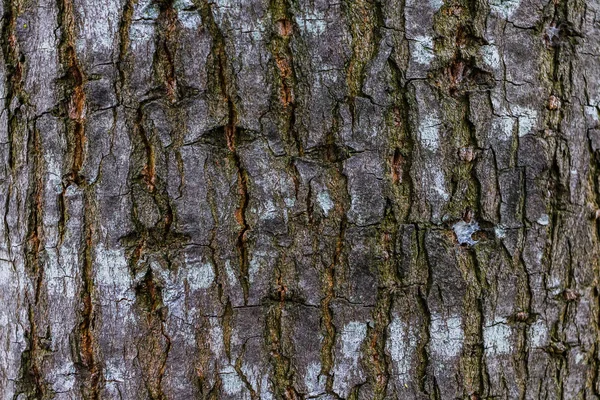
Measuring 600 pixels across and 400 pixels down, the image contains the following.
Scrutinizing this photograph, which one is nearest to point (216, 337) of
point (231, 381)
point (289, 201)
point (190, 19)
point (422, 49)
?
point (231, 381)

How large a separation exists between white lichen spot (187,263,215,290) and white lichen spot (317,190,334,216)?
1.03 ft

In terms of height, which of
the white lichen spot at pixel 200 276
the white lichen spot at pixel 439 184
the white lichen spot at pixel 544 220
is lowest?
the white lichen spot at pixel 200 276

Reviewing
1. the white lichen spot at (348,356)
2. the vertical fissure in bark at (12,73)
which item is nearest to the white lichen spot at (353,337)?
the white lichen spot at (348,356)

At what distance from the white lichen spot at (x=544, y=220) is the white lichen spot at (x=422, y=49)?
1.72 ft

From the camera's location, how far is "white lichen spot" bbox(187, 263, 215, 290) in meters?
1.32

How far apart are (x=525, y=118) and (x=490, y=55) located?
0.19 metres

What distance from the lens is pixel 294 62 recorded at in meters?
1.29

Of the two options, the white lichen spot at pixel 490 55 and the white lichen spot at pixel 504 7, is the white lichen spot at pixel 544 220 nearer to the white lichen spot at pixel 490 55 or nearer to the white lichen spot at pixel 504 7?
the white lichen spot at pixel 490 55

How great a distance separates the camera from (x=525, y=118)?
140cm

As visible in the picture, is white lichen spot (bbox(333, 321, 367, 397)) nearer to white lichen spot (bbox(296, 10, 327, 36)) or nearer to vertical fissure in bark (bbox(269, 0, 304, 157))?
vertical fissure in bark (bbox(269, 0, 304, 157))

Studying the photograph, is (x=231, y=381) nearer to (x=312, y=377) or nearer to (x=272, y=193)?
(x=312, y=377)

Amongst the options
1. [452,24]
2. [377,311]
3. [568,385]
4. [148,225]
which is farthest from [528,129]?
[148,225]

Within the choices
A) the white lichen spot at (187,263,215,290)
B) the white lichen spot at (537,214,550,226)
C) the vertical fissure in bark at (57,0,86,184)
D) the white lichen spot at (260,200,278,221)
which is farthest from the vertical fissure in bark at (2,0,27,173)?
the white lichen spot at (537,214,550,226)

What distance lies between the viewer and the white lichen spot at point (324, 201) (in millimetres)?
1312
